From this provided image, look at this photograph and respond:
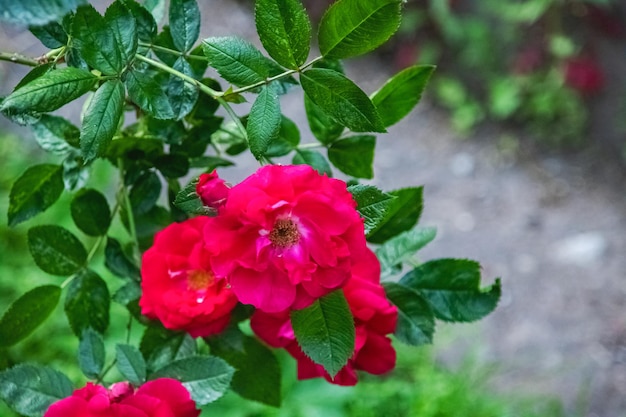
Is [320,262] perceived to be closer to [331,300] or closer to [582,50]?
[331,300]

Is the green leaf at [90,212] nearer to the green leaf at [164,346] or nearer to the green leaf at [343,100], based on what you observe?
the green leaf at [164,346]

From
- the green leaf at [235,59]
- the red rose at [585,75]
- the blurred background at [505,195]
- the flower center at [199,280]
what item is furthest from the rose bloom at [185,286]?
the red rose at [585,75]

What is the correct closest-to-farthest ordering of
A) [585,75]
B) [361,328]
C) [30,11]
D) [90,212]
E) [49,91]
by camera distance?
1. [30,11]
2. [49,91]
3. [361,328]
4. [90,212]
5. [585,75]

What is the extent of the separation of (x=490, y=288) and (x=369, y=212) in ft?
0.69

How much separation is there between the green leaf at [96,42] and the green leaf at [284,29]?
8 centimetres

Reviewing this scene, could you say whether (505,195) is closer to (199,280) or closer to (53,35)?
(199,280)

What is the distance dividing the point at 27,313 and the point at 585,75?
191 centimetres

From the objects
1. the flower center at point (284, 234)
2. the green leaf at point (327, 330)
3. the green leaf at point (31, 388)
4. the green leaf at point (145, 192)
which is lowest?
the green leaf at point (31, 388)

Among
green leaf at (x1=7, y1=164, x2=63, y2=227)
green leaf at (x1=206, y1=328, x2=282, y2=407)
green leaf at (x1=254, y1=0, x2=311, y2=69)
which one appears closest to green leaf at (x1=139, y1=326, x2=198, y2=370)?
green leaf at (x1=206, y1=328, x2=282, y2=407)

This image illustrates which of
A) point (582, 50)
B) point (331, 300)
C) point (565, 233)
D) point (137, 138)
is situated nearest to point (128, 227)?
point (137, 138)

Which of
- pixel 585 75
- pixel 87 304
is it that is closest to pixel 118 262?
pixel 87 304

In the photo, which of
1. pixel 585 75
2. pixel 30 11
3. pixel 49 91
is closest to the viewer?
pixel 30 11

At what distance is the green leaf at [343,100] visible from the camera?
44cm

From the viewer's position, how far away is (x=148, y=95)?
1.55 ft
